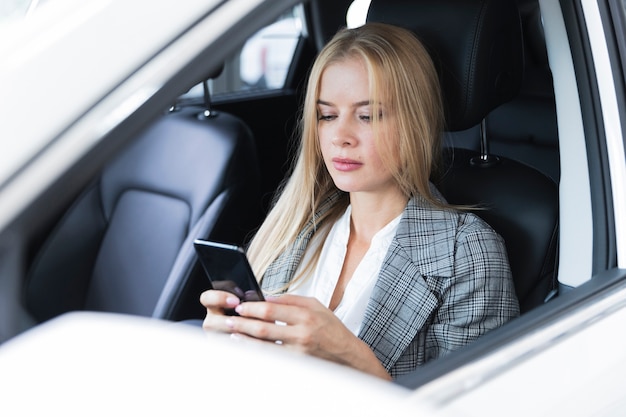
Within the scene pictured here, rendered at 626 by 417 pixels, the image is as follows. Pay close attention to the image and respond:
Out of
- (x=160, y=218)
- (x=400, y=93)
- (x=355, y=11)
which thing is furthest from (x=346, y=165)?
(x=355, y=11)

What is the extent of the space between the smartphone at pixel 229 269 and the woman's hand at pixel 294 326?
17mm

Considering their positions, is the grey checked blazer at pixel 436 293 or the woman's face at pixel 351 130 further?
the woman's face at pixel 351 130

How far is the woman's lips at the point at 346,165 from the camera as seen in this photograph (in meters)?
1.79

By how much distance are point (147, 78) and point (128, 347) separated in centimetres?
26

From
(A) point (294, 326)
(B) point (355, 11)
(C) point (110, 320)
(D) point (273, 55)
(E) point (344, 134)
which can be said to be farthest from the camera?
(D) point (273, 55)

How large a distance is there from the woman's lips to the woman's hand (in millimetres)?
411

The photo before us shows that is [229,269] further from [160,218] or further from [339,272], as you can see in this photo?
[160,218]

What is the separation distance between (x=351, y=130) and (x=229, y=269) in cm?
52

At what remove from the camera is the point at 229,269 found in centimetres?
140

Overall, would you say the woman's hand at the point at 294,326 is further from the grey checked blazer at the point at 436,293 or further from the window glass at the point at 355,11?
the window glass at the point at 355,11

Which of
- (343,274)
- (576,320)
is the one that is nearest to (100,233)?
(343,274)

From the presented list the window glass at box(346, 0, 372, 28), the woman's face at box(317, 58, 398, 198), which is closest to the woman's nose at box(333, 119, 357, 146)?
the woman's face at box(317, 58, 398, 198)

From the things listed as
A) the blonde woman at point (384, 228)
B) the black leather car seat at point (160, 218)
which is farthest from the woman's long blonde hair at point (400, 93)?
the black leather car seat at point (160, 218)

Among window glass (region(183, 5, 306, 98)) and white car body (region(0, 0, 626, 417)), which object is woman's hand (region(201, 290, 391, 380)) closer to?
white car body (region(0, 0, 626, 417))
